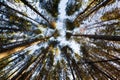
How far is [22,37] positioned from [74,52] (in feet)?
14.0

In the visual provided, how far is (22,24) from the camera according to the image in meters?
13.4

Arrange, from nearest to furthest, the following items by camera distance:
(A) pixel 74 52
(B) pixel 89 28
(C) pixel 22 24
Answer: (C) pixel 22 24
(B) pixel 89 28
(A) pixel 74 52

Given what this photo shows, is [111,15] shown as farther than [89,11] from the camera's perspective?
No

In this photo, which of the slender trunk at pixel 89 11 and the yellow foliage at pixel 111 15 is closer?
the slender trunk at pixel 89 11

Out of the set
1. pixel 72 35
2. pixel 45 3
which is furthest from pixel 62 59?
pixel 45 3

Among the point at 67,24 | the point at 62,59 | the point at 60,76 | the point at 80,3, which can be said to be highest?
the point at 80,3

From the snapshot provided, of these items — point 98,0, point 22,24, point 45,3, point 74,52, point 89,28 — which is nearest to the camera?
point 98,0

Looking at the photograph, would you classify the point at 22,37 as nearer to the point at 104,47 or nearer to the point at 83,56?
the point at 83,56

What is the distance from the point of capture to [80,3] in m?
11.8

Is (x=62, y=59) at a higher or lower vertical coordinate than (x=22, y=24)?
lower

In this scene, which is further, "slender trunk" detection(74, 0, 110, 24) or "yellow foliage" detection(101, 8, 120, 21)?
"yellow foliage" detection(101, 8, 120, 21)

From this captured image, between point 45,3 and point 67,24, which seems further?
point 67,24

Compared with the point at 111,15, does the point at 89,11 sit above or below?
above

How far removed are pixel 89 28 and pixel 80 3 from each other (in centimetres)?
299
